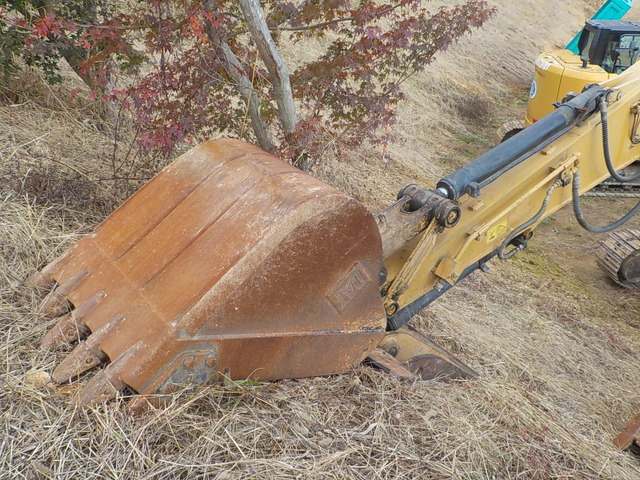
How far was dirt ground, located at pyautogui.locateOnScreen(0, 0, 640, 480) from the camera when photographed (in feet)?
7.25

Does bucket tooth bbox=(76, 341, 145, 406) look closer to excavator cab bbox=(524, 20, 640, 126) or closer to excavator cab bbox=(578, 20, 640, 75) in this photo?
excavator cab bbox=(524, 20, 640, 126)

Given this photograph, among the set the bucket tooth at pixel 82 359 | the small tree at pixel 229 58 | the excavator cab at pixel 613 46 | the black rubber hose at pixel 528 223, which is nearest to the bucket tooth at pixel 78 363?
the bucket tooth at pixel 82 359

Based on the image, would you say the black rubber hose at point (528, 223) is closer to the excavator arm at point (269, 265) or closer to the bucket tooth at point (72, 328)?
the excavator arm at point (269, 265)

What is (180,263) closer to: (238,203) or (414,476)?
(238,203)

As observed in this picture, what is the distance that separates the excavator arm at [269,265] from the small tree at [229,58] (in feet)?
3.64

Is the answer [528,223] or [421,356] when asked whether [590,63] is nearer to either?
[528,223]

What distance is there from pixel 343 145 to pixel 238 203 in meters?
2.51

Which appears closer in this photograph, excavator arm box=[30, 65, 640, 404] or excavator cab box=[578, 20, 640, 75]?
excavator arm box=[30, 65, 640, 404]

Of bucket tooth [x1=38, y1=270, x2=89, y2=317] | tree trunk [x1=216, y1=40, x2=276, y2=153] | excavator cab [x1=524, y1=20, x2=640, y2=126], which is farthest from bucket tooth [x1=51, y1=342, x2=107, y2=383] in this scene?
excavator cab [x1=524, y1=20, x2=640, y2=126]

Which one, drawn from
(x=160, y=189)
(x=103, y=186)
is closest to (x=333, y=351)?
(x=160, y=189)

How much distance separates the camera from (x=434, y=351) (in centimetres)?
325

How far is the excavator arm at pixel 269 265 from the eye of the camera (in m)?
2.29

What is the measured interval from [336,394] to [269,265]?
0.78 metres

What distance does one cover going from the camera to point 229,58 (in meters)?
4.19
